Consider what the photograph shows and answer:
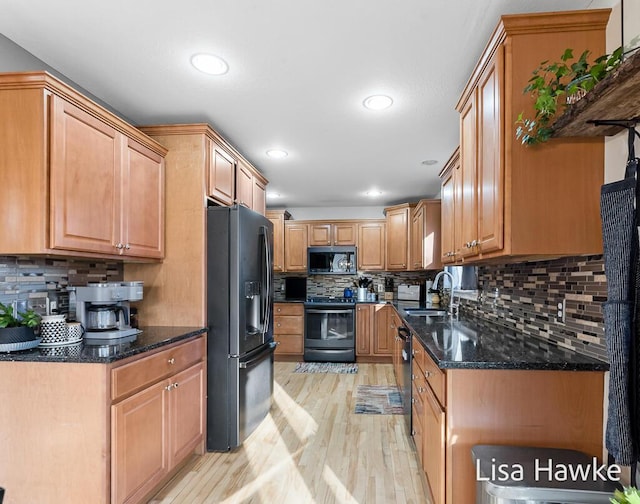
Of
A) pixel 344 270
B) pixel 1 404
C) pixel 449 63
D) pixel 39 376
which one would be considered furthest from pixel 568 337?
pixel 344 270

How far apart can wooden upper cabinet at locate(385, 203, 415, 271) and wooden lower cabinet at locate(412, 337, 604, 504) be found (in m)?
3.92

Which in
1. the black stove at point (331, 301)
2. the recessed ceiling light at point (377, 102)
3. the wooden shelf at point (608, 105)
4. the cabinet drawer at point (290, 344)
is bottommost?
the cabinet drawer at point (290, 344)

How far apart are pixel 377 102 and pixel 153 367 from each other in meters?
2.10

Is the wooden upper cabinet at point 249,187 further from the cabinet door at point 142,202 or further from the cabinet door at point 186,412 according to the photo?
the cabinet door at point 186,412

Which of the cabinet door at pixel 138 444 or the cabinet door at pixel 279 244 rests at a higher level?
the cabinet door at pixel 279 244

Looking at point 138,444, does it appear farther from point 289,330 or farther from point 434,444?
point 289,330

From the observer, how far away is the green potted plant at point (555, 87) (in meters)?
1.24

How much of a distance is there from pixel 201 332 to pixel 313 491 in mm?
1206

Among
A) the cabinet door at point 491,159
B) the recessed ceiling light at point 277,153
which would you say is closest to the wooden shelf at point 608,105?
the cabinet door at point 491,159

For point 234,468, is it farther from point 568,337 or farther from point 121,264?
point 568,337

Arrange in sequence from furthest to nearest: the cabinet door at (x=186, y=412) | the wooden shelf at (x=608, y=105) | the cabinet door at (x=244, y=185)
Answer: the cabinet door at (x=244, y=185), the cabinet door at (x=186, y=412), the wooden shelf at (x=608, y=105)

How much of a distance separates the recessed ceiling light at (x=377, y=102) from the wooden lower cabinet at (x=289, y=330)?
3487 mm

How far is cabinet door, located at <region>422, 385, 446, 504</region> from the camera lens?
161 centimetres

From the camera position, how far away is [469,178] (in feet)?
6.81
